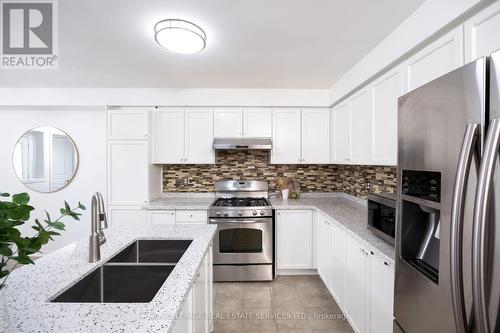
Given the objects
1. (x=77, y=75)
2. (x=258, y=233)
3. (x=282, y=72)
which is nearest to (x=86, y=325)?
(x=258, y=233)

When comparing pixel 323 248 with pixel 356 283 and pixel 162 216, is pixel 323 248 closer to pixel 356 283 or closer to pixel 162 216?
pixel 356 283

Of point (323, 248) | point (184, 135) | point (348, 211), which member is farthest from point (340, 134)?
point (184, 135)

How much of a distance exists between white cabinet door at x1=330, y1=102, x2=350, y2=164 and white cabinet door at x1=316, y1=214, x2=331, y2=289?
773mm

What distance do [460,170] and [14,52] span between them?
3332 millimetres

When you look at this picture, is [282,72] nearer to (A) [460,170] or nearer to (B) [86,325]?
(A) [460,170]

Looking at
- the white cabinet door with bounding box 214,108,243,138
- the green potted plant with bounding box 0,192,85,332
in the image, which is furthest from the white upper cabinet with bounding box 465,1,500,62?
the white cabinet door with bounding box 214,108,243,138

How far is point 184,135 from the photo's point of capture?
3246 mm

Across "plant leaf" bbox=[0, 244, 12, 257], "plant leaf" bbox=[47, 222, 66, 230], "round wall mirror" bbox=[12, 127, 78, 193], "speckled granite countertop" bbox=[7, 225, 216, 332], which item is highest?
"round wall mirror" bbox=[12, 127, 78, 193]

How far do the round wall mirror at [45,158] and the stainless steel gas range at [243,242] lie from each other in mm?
2423

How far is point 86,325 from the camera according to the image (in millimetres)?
768

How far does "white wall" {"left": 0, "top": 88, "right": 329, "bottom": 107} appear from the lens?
315cm

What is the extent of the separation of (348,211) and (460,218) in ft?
6.63

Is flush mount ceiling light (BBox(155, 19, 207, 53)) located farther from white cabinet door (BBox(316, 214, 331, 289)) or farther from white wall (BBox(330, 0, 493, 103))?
white cabinet door (BBox(316, 214, 331, 289))

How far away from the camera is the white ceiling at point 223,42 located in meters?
1.56
